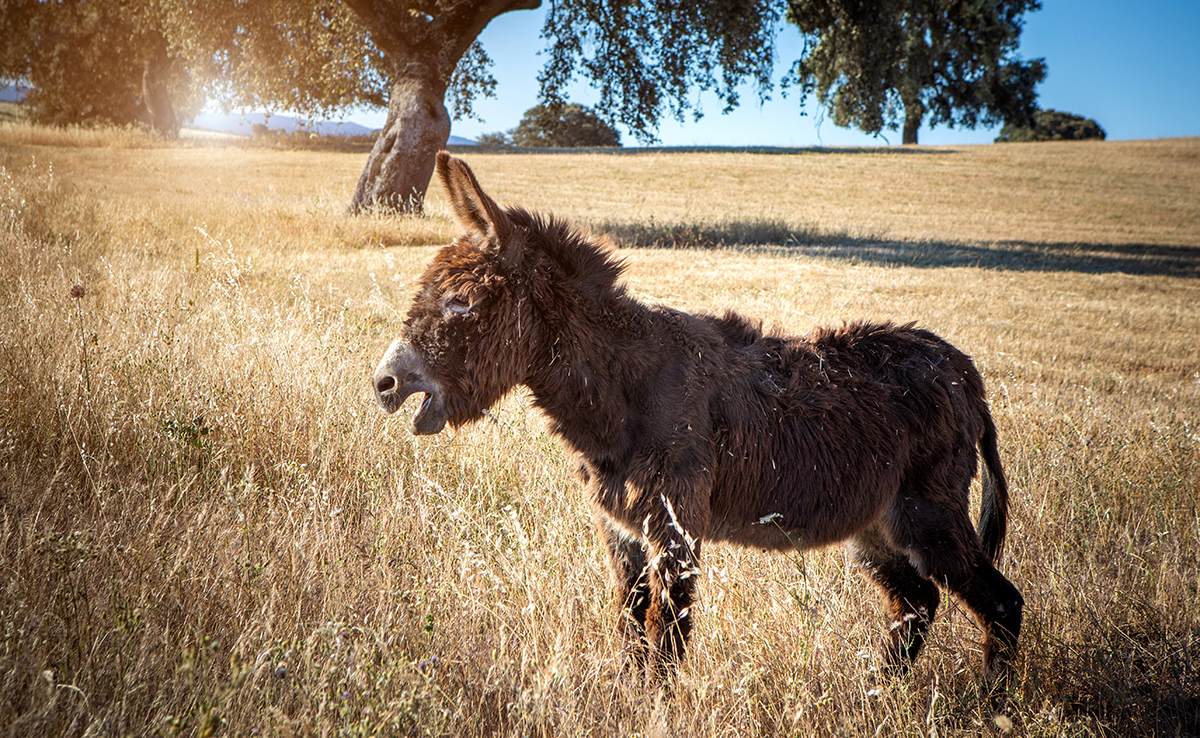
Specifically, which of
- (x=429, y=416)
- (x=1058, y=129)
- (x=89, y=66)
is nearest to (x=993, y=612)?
(x=429, y=416)

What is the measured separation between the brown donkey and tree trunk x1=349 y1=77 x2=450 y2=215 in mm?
13527

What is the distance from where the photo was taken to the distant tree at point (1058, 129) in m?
69.4

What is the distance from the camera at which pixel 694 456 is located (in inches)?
93.9

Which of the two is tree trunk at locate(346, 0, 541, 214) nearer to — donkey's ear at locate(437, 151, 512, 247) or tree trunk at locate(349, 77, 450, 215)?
tree trunk at locate(349, 77, 450, 215)

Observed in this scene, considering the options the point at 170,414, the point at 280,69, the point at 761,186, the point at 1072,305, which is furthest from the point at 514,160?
the point at 170,414

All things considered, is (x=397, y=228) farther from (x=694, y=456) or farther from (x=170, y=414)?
(x=694, y=456)

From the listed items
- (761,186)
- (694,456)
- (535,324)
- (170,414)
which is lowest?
(170,414)

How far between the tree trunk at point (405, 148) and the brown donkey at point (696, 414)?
13527 millimetres

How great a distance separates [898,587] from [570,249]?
7.62 feet

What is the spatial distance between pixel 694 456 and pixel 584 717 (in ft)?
3.36

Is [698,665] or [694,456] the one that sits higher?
[694,456]

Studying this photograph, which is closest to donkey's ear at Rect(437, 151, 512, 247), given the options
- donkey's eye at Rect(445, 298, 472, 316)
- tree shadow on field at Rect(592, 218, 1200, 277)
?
donkey's eye at Rect(445, 298, 472, 316)

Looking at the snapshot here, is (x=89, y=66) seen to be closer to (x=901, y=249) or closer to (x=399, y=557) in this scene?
(x=901, y=249)

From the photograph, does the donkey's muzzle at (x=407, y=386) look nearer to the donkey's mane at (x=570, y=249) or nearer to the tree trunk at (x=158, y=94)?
the donkey's mane at (x=570, y=249)
